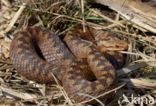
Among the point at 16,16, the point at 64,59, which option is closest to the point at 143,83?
the point at 64,59

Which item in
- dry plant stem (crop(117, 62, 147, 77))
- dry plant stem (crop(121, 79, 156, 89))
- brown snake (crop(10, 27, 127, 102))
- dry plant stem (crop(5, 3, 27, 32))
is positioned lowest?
dry plant stem (crop(121, 79, 156, 89))

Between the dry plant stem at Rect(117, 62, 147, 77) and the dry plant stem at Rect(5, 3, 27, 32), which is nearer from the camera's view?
the dry plant stem at Rect(117, 62, 147, 77)

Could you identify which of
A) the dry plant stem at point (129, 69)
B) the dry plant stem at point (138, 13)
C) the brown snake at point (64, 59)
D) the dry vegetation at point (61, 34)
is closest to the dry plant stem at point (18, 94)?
the dry vegetation at point (61, 34)

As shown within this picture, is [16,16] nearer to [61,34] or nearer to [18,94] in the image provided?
[61,34]

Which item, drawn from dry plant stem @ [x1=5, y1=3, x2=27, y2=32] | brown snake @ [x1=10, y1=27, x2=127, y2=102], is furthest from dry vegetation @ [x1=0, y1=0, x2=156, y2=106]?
brown snake @ [x1=10, y1=27, x2=127, y2=102]

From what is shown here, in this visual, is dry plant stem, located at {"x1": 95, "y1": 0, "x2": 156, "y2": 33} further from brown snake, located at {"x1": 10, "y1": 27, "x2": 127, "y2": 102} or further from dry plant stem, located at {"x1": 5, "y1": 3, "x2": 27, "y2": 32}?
dry plant stem, located at {"x1": 5, "y1": 3, "x2": 27, "y2": 32}

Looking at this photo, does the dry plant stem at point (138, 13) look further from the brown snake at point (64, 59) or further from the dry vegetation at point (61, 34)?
the brown snake at point (64, 59)

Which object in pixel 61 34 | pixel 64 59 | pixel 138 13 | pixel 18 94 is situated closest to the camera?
pixel 18 94

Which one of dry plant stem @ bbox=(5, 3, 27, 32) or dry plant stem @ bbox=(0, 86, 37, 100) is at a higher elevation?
dry plant stem @ bbox=(5, 3, 27, 32)
